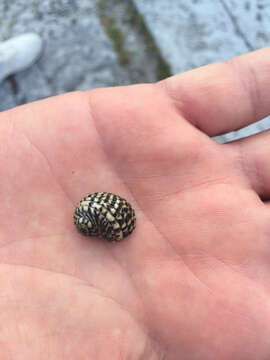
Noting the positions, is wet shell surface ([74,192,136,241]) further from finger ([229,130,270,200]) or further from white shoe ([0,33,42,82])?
white shoe ([0,33,42,82])

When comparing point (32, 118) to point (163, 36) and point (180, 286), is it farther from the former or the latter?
point (163, 36)

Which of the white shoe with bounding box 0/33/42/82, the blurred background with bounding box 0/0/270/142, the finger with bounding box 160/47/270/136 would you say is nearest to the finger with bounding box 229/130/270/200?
the finger with bounding box 160/47/270/136

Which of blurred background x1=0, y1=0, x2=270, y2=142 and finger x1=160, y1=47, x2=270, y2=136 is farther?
blurred background x1=0, y1=0, x2=270, y2=142

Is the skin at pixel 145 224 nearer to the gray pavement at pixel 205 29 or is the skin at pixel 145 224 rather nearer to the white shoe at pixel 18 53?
the gray pavement at pixel 205 29

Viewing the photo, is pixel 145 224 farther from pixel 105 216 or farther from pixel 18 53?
pixel 18 53

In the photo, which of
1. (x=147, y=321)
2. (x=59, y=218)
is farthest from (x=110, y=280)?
(x=59, y=218)
